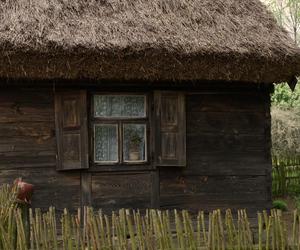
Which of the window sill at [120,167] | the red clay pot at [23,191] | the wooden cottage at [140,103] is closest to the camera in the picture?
the red clay pot at [23,191]

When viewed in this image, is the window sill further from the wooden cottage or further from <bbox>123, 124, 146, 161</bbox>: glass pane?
<bbox>123, 124, 146, 161</bbox>: glass pane

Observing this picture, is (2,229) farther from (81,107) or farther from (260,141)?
(260,141)

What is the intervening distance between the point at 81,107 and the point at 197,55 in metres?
1.83

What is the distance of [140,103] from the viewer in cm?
→ 771

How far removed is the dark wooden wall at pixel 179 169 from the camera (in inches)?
289

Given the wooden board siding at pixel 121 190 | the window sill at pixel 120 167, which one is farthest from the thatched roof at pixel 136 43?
the wooden board siding at pixel 121 190

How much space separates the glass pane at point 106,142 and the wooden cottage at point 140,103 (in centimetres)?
2

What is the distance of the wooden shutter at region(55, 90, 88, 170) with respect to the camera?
732cm

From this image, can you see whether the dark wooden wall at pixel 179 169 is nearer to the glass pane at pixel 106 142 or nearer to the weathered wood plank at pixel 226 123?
the weathered wood plank at pixel 226 123

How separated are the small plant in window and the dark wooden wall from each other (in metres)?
0.21

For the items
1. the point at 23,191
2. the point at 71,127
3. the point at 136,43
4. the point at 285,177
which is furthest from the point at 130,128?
the point at 285,177

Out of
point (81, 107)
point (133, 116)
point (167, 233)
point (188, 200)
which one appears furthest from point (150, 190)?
point (167, 233)

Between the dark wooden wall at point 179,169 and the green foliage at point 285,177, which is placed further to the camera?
the green foliage at point 285,177

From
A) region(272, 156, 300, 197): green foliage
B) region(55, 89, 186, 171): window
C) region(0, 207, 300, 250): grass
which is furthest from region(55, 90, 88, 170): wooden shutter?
region(272, 156, 300, 197): green foliage
